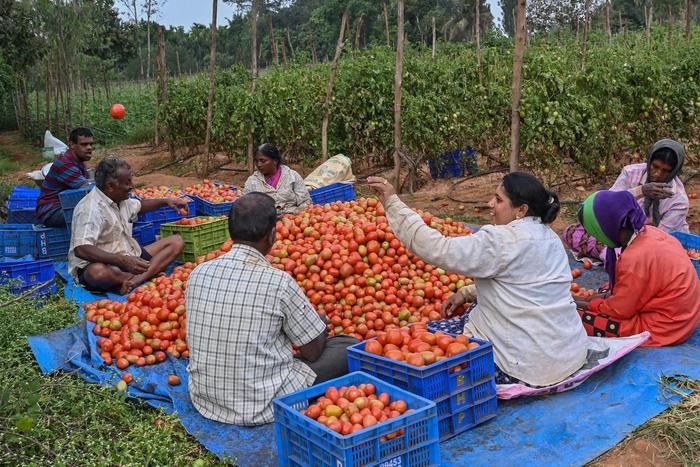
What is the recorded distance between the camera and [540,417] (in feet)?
12.2

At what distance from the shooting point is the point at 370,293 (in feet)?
16.6

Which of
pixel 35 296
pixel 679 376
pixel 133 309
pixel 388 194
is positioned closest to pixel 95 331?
pixel 133 309

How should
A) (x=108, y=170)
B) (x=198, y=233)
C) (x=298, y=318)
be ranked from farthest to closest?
(x=198, y=233) → (x=108, y=170) → (x=298, y=318)

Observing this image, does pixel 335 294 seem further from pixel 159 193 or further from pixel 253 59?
pixel 253 59

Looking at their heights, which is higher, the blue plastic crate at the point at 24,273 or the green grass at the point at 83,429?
the blue plastic crate at the point at 24,273

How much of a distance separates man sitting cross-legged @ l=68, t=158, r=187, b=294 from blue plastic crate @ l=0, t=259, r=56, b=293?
0.92ft

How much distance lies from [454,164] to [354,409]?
927 cm

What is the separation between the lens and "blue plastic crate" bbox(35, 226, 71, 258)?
7.36 metres

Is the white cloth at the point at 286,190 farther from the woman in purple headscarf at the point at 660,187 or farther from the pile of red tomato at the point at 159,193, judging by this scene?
the woman in purple headscarf at the point at 660,187

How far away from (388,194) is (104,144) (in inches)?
778

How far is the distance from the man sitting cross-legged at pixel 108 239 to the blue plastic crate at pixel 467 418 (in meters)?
3.93

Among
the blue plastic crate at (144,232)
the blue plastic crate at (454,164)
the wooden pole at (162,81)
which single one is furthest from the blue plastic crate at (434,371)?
the wooden pole at (162,81)

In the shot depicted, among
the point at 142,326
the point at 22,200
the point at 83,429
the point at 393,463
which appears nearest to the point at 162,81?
the point at 22,200

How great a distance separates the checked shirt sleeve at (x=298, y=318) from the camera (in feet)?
11.5
